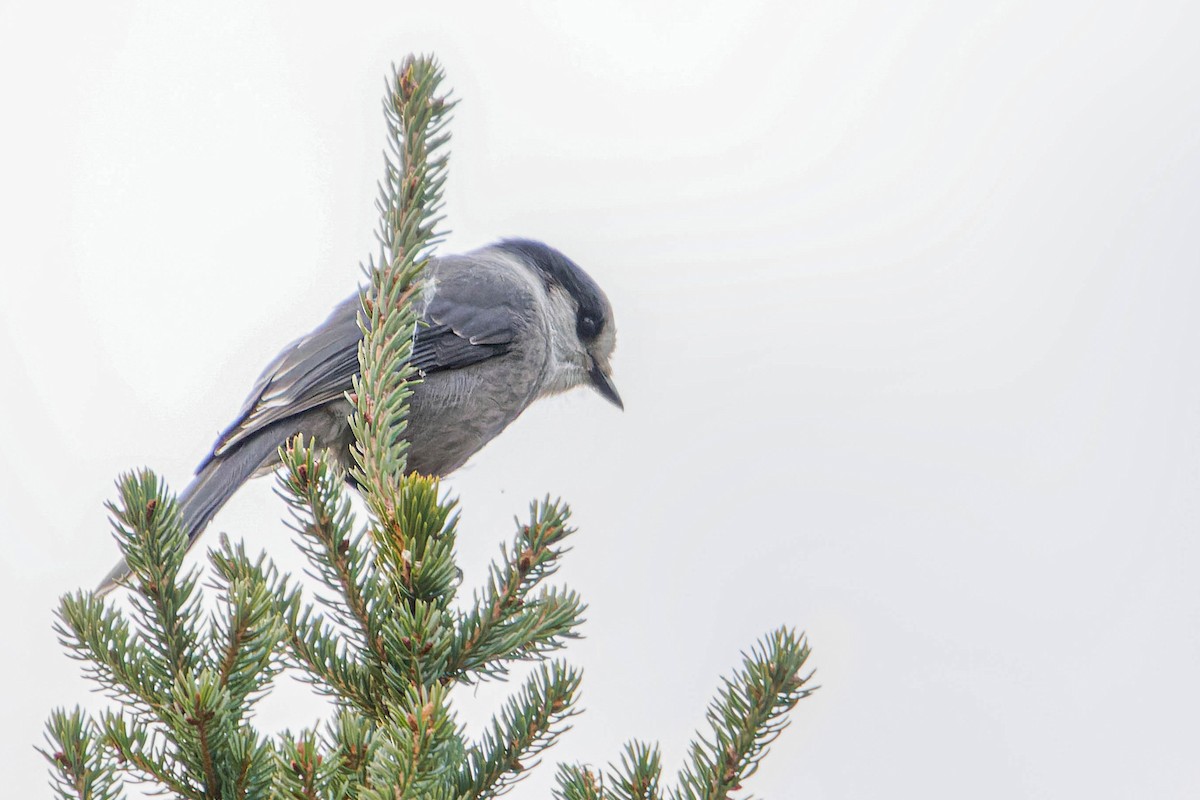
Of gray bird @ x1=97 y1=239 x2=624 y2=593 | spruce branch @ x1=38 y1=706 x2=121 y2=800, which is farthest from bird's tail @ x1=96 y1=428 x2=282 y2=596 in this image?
spruce branch @ x1=38 y1=706 x2=121 y2=800

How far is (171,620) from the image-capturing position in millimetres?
1709

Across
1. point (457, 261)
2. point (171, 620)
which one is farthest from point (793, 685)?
point (457, 261)

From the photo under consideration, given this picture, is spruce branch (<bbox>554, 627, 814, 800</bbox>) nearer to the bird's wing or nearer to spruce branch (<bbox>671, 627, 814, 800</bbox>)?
spruce branch (<bbox>671, 627, 814, 800</bbox>)

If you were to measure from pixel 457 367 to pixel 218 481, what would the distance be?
1.15 metres

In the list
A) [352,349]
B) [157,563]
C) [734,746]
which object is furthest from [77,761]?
[352,349]

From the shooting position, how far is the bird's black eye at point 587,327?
490 centimetres

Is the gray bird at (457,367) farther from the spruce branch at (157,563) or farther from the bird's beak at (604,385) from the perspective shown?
the spruce branch at (157,563)

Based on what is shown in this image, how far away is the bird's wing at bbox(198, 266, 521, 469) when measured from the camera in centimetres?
368

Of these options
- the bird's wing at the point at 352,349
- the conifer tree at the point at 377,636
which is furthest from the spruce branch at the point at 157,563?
the bird's wing at the point at 352,349

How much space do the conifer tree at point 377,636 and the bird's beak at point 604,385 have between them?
3.03 meters

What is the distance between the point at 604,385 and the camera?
4.94 m

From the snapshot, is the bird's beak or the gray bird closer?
the gray bird

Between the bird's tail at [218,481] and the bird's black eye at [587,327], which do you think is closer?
the bird's tail at [218,481]

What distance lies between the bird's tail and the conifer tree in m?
1.07
